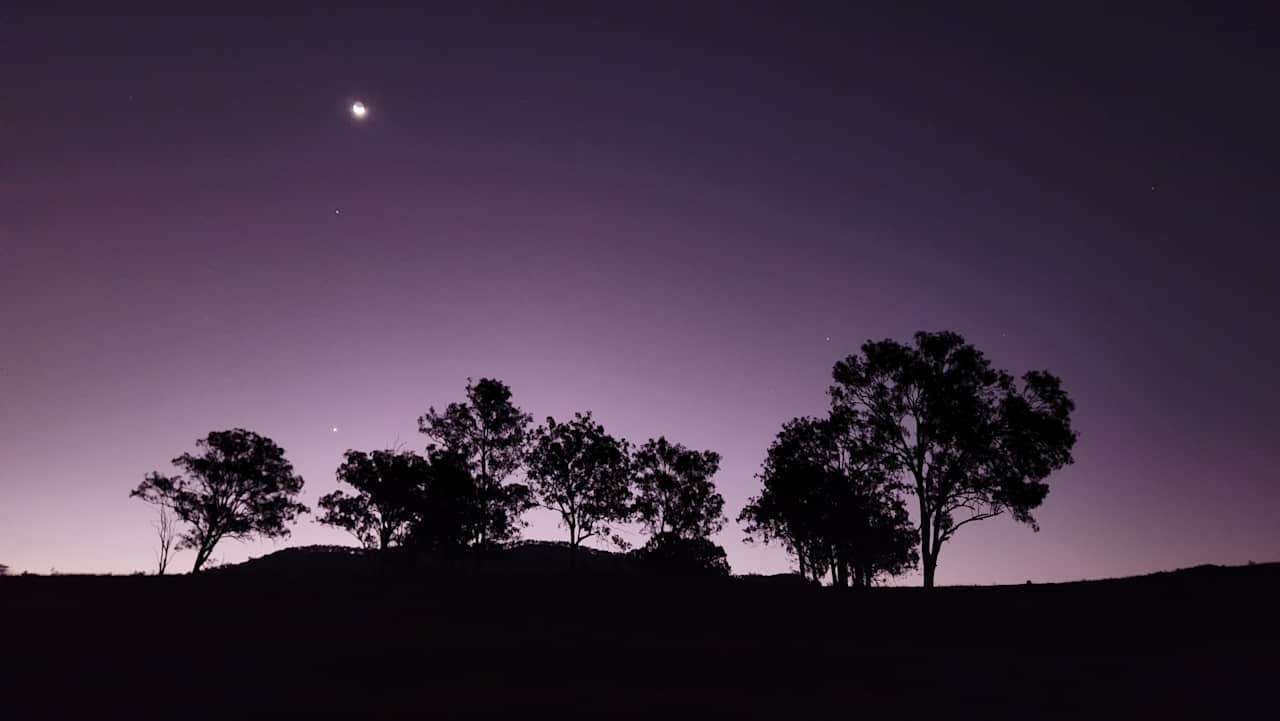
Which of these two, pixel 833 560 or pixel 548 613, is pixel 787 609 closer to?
pixel 548 613

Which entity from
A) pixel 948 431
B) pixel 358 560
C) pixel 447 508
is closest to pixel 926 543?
pixel 948 431

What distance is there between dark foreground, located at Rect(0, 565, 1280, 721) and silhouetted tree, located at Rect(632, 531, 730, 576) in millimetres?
→ 34278

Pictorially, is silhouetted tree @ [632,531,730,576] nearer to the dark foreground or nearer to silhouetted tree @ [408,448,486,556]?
silhouetted tree @ [408,448,486,556]

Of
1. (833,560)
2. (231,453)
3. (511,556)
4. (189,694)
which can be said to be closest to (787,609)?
(189,694)

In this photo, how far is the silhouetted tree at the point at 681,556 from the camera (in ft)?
203

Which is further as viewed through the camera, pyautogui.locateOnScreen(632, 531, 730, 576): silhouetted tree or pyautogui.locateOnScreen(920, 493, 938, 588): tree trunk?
pyautogui.locateOnScreen(632, 531, 730, 576): silhouetted tree

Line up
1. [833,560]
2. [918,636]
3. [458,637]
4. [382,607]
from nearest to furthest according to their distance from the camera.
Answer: [458,637], [918,636], [382,607], [833,560]

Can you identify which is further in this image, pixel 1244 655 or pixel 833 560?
pixel 833 560

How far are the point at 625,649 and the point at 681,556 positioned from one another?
45.7m

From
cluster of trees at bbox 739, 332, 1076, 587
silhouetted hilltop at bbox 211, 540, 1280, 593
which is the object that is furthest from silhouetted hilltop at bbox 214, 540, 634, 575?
cluster of trees at bbox 739, 332, 1076, 587


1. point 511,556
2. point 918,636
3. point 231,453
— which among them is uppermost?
point 231,453

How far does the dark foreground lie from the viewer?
1365 cm

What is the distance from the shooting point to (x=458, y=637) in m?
19.5

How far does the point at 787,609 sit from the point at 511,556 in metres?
82.7
